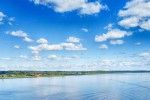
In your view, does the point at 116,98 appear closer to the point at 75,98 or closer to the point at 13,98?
the point at 75,98

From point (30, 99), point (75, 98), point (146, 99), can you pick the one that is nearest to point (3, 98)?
point (30, 99)

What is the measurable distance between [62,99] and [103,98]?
7.10 metres

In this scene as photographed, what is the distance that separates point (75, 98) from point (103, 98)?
5.01m

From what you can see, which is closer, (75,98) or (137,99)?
(137,99)

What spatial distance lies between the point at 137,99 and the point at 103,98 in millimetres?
5924

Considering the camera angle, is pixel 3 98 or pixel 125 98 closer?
pixel 125 98

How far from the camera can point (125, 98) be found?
47.8 m

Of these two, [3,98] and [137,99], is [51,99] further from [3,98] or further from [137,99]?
[137,99]

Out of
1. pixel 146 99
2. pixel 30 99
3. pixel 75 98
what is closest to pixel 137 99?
pixel 146 99

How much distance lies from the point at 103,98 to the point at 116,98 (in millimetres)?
2236

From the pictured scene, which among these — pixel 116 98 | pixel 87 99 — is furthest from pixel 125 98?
pixel 87 99

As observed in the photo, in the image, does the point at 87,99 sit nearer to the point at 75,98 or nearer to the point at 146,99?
the point at 75,98

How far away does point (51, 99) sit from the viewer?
157 ft

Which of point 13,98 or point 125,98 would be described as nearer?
point 125,98
